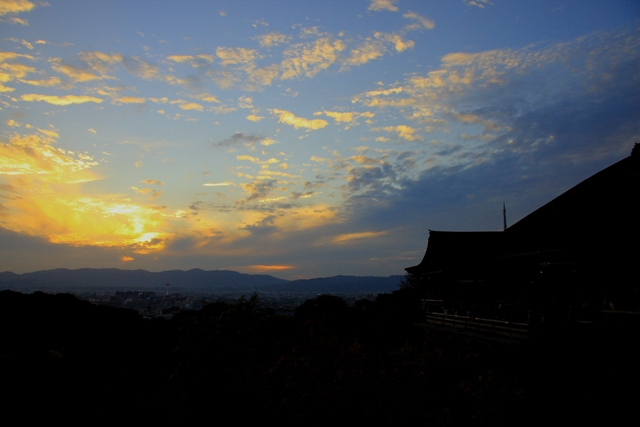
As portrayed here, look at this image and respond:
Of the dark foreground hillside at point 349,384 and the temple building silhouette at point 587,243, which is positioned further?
the temple building silhouette at point 587,243

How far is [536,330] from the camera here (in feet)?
41.7

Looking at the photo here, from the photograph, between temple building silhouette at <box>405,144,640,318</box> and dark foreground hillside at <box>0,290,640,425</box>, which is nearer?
dark foreground hillside at <box>0,290,640,425</box>

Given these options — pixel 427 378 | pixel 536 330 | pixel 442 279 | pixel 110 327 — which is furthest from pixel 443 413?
pixel 110 327

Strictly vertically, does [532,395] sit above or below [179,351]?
below

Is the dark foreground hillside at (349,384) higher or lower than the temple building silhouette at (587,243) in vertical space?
lower

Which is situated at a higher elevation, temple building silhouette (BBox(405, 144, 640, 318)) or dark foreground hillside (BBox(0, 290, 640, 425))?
temple building silhouette (BBox(405, 144, 640, 318))

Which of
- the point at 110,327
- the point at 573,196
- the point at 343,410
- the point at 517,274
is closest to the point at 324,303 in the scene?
the point at 110,327

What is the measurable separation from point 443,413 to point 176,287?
608 feet

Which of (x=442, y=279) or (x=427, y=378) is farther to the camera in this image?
(x=442, y=279)

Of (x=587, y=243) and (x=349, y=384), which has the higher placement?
(x=587, y=243)

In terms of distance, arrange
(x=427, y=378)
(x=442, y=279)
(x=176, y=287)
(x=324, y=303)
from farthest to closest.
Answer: (x=176, y=287) < (x=324, y=303) < (x=442, y=279) < (x=427, y=378)

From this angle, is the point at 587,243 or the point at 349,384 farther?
the point at 587,243

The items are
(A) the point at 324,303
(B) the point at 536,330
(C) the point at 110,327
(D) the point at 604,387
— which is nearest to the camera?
(D) the point at 604,387

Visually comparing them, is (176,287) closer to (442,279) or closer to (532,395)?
(442,279)
